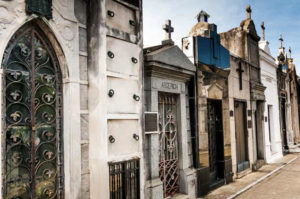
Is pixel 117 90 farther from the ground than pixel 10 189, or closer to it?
farther from the ground

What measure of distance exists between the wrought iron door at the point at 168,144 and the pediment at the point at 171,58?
0.76 meters

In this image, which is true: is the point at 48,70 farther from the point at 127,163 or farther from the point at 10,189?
the point at 127,163

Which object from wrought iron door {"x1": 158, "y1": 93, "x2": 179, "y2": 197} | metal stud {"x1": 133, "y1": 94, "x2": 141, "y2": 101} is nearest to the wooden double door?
wrought iron door {"x1": 158, "y1": 93, "x2": 179, "y2": 197}

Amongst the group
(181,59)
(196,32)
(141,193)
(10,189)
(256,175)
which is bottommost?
(256,175)

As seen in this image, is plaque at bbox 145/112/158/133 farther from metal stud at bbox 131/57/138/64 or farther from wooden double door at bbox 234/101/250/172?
wooden double door at bbox 234/101/250/172

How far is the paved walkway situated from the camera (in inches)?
272

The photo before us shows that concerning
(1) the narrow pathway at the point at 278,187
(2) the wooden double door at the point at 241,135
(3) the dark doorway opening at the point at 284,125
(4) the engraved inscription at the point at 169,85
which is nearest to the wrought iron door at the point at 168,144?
(4) the engraved inscription at the point at 169,85

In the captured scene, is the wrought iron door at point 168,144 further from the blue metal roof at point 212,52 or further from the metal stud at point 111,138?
the metal stud at point 111,138

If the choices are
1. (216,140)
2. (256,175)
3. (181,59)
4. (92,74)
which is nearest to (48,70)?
(92,74)

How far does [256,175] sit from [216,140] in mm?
2413

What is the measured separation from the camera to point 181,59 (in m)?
6.35

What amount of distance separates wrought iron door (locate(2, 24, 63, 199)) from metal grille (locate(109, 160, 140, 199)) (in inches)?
34.7

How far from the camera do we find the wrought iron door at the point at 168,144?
6.08m

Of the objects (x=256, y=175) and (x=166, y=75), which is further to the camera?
(x=256, y=175)
